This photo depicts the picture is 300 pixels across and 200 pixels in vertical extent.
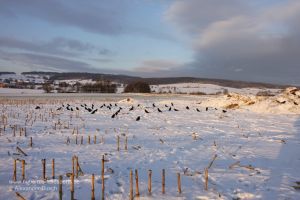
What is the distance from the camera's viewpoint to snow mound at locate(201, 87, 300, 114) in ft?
95.7

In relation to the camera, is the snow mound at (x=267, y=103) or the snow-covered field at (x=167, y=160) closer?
the snow-covered field at (x=167, y=160)

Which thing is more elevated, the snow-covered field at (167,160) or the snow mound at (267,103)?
the snow mound at (267,103)

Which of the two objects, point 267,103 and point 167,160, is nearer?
point 167,160

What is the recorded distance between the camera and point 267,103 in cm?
3077

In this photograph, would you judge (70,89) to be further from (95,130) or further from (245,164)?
(245,164)

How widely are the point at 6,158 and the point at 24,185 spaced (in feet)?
9.62

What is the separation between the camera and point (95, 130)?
51.0 feet

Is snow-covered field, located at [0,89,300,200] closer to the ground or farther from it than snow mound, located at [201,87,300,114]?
closer to the ground

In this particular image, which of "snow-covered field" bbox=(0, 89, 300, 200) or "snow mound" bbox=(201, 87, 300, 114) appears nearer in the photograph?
"snow-covered field" bbox=(0, 89, 300, 200)

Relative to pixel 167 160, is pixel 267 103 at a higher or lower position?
higher

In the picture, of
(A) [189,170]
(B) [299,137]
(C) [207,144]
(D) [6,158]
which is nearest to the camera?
(A) [189,170]

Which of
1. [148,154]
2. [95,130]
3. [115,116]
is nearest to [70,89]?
[115,116]

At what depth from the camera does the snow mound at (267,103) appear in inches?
1149

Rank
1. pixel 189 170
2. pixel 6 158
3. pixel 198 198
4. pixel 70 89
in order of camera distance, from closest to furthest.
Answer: pixel 198 198 < pixel 189 170 < pixel 6 158 < pixel 70 89
